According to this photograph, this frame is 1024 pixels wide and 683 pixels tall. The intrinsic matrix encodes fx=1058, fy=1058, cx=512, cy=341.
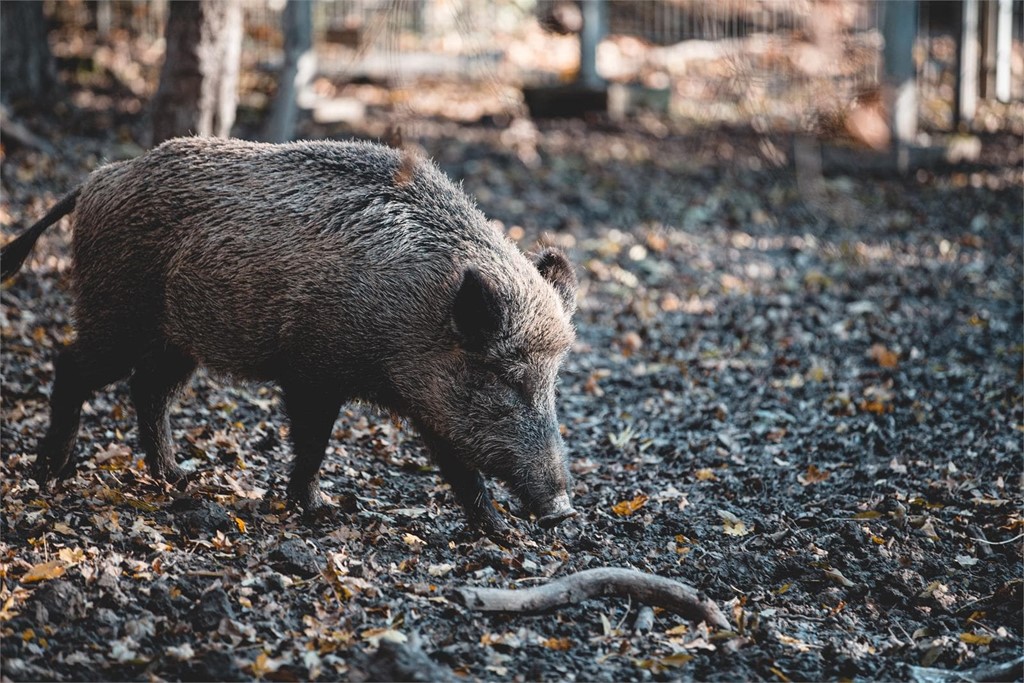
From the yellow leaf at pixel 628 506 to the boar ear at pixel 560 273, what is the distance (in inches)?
37.6

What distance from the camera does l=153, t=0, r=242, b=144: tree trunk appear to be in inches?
289

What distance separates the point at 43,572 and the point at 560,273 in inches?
101

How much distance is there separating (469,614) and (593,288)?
5.39 meters

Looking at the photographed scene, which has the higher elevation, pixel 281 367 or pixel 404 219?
pixel 404 219

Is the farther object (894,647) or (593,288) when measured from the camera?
(593,288)

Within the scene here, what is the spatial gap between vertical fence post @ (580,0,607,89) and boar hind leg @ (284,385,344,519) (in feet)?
31.4

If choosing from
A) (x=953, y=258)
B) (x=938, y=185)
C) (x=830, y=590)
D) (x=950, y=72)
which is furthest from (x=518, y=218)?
(x=950, y=72)

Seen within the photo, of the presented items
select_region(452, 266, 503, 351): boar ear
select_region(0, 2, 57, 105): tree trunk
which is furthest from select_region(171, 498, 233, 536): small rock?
select_region(0, 2, 57, 105): tree trunk

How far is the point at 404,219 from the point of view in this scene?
4.71m

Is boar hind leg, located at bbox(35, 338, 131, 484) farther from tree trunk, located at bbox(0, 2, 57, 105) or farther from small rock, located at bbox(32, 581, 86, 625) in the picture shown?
tree trunk, located at bbox(0, 2, 57, 105)

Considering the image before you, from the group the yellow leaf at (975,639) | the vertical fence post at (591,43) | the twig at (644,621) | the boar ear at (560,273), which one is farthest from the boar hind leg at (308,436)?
the vertical fence post at (591,43)

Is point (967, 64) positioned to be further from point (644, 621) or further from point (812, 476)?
point (644, 621)

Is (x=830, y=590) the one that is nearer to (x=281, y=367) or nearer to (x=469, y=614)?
(x=469, y=614)

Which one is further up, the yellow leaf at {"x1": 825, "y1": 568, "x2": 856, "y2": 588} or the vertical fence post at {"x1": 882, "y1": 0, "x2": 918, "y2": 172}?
the vertical fence post at {"x1": 882, "y1": 0, "x2": 918, "y2": 172}
